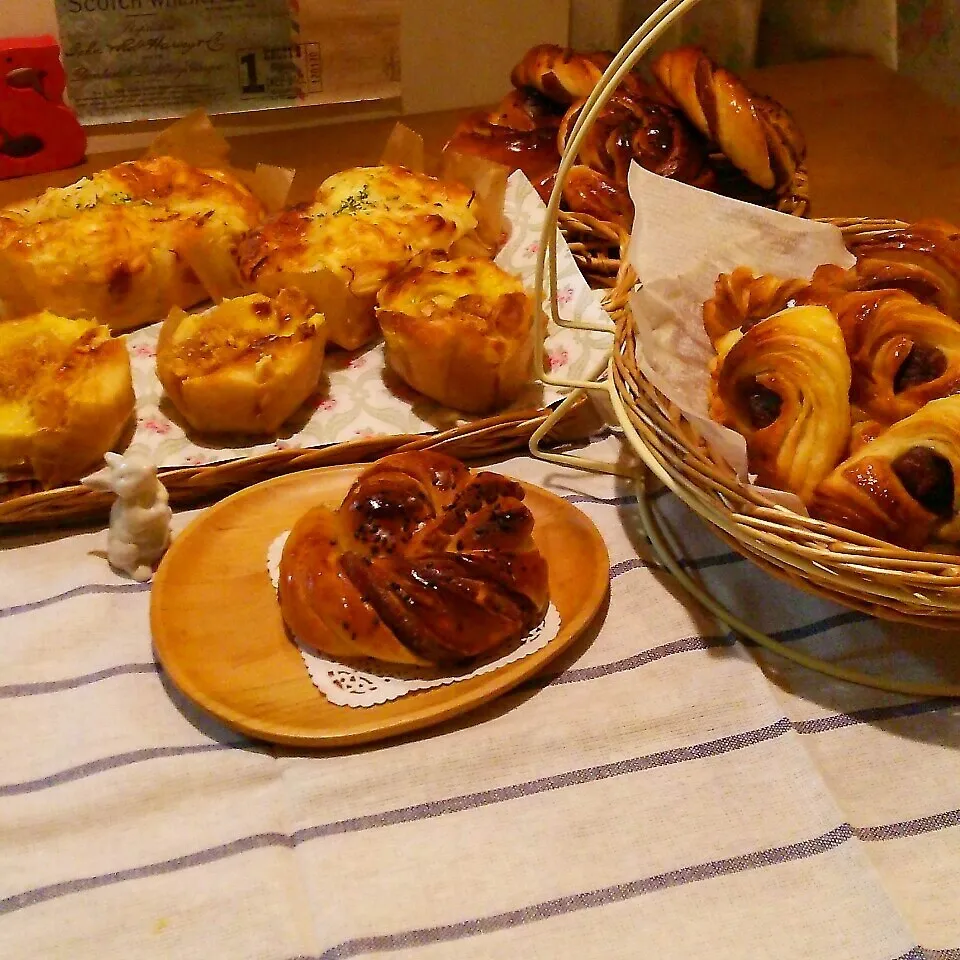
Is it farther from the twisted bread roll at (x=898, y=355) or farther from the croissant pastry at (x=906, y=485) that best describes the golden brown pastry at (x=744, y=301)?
the croissant pastry at (x=906, y=485)

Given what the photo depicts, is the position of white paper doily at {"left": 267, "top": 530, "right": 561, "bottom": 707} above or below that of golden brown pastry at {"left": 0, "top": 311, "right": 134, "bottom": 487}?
below

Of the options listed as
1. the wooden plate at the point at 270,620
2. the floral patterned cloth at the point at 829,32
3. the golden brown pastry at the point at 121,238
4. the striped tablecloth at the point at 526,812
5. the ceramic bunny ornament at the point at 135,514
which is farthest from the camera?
the floral patterned cloth at the point at 829,32

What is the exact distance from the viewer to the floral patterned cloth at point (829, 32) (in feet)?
6.94

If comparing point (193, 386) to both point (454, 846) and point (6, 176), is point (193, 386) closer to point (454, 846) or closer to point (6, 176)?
point (454, 846)

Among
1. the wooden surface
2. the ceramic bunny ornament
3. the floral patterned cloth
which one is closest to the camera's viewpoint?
the ceramic bunny ornament

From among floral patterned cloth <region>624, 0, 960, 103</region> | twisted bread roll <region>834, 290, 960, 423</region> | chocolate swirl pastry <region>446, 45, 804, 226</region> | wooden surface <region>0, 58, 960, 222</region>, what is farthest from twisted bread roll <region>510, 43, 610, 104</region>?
twisted bread roll <region>834, 290, 960, 423</region>

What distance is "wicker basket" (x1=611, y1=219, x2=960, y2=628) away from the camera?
714 mm

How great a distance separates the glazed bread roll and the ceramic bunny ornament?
0.35 meters

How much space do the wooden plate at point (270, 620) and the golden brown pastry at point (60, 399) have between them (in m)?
0.18

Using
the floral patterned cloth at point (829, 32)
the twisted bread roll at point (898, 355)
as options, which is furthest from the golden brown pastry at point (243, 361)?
the floral patterned cloth at point (829, 32)

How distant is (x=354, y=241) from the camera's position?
1279 millimetres

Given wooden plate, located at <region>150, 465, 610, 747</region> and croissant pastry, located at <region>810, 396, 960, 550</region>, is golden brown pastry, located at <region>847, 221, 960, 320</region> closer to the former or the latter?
croissant pastry, located at <region>810, 396, 960, 550</region>

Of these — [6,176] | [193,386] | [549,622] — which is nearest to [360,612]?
[549,622]

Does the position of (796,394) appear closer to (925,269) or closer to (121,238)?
(925,269)
